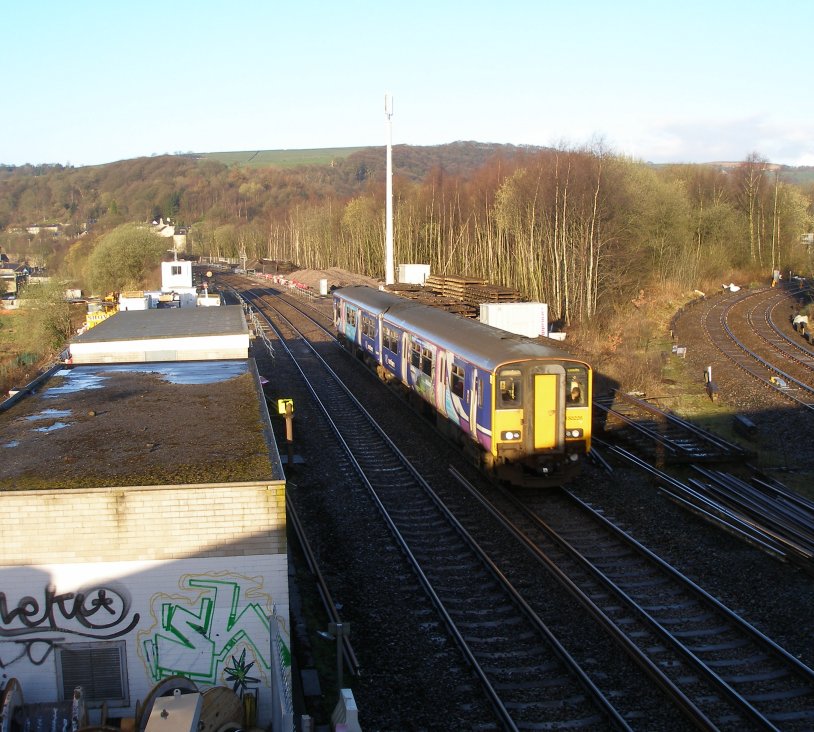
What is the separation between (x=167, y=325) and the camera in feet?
71.8

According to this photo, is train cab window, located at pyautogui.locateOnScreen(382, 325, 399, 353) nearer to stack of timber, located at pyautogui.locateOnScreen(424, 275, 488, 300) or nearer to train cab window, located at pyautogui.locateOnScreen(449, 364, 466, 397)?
train cab window, located at pyautogui.locateOnScreen(449, 364, 466, 397)

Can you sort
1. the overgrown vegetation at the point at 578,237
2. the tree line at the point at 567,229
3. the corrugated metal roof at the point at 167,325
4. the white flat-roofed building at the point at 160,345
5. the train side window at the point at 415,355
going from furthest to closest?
1. the tree line at the point at 567,229
2. the overgrown vegetation at the point at 578,237
3. the corrugated metal roof at the point at 167,325
4. the white flat-roofed building at the point at 160,345
5. the train side window at the point at 415,355

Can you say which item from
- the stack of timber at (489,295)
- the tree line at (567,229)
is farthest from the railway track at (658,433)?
the tree line at (567,229)

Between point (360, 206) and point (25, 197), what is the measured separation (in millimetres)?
117913

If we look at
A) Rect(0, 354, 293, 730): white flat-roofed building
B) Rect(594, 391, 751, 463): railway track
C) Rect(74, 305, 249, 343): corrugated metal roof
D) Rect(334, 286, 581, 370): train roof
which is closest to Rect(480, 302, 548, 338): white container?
Rect(334, 286, 581, 370): train roof

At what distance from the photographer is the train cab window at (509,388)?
1228 cm

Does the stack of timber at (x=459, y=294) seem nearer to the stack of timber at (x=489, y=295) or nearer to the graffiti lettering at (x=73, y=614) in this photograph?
the stack of timber at (x=489, y=295)

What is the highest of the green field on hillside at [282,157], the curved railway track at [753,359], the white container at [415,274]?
the green field on hillside at [282,157]

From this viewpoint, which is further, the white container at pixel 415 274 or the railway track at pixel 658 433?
the white container at pixel 415 274

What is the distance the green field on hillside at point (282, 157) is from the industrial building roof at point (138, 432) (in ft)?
494

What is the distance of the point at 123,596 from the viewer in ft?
25.1

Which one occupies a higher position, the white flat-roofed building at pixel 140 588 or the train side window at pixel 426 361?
the train side window at pixel 426 361

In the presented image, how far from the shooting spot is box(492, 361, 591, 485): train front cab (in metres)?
12.3

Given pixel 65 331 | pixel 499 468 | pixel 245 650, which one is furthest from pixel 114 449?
pixel 65 331
